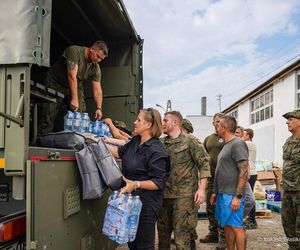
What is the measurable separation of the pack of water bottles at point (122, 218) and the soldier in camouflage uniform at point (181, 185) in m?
0.93

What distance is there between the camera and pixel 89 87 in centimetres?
556

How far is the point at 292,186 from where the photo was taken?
432 cm

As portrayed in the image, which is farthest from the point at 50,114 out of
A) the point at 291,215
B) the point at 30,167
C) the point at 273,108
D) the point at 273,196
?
the point at 273,108

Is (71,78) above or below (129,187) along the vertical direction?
above

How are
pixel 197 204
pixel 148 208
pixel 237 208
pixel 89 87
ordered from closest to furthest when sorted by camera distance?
pixel 148 208 → pixel 197 204 → pixel 237 208 → pixel 89 87

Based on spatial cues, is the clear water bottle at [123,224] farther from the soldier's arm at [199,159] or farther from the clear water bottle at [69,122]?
the clear water bottle at [69,122]

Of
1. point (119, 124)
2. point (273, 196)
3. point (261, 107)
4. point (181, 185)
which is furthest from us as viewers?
point (261, 107)

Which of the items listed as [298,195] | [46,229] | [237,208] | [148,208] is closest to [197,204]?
[237,208]

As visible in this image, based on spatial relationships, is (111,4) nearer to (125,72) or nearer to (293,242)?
(125,72)

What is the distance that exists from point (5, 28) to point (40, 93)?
978mm

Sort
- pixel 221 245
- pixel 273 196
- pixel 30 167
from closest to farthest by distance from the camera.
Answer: pixel 30 167
pixel 221 245
pixel 273 196

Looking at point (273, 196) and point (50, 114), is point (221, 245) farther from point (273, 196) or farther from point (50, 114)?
point (273, 196)

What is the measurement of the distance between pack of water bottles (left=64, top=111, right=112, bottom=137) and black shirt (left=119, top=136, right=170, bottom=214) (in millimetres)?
1207

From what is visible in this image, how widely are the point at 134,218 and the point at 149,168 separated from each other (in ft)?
1.46
